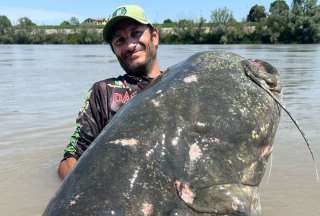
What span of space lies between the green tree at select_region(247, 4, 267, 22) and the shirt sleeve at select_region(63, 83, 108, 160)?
81353mm

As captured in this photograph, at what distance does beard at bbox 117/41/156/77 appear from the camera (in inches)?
133

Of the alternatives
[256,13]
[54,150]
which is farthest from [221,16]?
[54,150]

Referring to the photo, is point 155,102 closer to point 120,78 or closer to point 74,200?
point 74,200

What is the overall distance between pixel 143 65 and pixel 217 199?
1.65 m

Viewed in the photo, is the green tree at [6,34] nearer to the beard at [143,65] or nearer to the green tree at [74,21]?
the green tree at [74,21]

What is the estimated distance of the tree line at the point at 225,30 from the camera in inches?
2329

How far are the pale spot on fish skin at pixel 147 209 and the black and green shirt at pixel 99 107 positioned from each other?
163 cm

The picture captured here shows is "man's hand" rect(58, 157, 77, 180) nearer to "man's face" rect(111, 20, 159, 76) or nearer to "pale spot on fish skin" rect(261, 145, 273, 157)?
"man's face" rect(111, 20, 159, 76)

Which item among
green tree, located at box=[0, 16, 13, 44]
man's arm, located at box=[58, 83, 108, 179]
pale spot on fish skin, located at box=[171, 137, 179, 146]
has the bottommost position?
green tree, located at box=[0, 16, 13, 44]

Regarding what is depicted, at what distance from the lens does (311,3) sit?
61.5m

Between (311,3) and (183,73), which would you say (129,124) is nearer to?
(183,73)

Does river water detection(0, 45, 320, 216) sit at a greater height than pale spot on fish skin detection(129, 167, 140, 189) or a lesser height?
lesser

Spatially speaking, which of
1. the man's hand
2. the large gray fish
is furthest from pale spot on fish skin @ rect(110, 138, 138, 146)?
the man's hand

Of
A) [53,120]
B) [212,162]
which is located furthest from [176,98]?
[53,120]
